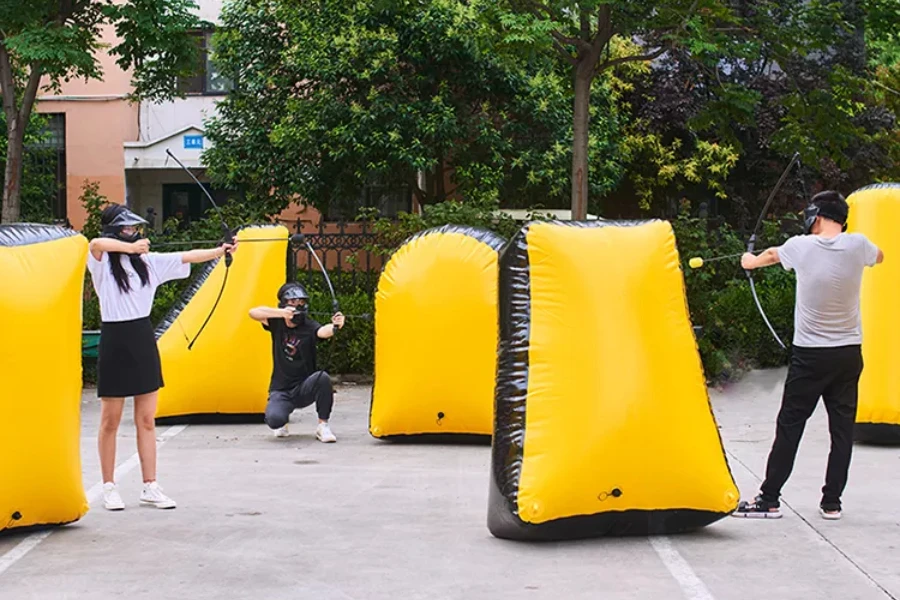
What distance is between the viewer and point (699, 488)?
257 inches

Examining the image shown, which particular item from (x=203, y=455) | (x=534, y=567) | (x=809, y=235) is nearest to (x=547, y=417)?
(x=534, y=567)

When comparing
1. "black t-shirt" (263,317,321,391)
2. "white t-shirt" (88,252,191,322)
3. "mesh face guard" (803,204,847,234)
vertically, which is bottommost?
"black t-shirt" (263,317,321,391)

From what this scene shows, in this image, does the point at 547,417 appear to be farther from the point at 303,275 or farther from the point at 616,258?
the point at 303,275

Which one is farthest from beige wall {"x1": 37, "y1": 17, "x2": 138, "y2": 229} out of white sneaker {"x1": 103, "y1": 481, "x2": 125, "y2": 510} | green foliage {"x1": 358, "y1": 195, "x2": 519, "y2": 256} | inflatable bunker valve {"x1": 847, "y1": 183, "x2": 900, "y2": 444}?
white sneaker {"x1": 103, "y1": 481, "x2": 125, "y2": 510}

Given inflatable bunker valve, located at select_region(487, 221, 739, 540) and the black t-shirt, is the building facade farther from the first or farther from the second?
inflatable bunker valve, located at select_region(487, 221, 739, 540)

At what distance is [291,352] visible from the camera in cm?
1053

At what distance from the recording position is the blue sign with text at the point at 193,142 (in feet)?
86.5

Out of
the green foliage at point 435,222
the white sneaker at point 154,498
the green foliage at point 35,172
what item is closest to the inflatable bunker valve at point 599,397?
the white sneaker at point 154,498

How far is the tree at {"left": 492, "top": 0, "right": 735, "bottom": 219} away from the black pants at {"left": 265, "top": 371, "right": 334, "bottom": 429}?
4222 millimetres

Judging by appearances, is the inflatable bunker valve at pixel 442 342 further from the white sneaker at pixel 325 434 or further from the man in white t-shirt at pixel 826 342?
the man in white t-shirt at pixel 826 342

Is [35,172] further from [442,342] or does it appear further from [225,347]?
[442,342]

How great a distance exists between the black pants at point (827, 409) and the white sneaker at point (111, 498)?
379 centimetres

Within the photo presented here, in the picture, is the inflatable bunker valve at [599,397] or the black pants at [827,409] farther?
the black pants at [827,409]

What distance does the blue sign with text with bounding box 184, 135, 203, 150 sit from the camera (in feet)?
86.5
